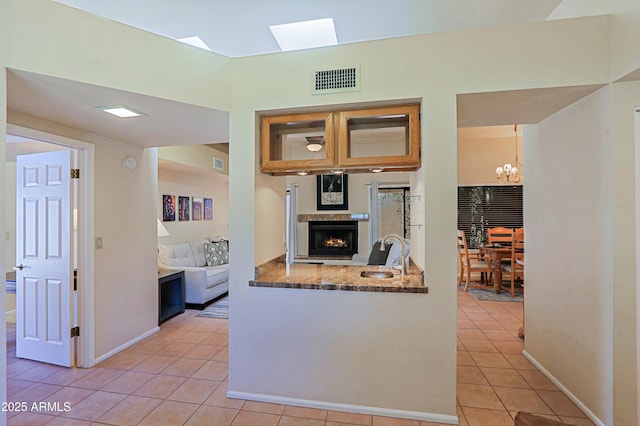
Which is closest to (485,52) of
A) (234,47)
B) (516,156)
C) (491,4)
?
(491,4)

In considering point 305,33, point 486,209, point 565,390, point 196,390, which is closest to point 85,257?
point 196,390

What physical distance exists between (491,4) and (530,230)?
7.36ft

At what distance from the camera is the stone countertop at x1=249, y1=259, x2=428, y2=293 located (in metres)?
2.11

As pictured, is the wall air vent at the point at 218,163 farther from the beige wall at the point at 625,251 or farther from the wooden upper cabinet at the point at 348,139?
the beige wall at the point at 625,251

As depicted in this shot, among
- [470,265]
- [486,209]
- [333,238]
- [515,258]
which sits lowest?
[470,265]

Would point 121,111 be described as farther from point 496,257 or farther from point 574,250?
point 496,257

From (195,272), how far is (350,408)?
10.5 ft

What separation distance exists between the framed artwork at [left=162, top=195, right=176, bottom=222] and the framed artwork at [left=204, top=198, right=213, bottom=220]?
1.15m

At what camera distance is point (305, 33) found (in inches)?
141

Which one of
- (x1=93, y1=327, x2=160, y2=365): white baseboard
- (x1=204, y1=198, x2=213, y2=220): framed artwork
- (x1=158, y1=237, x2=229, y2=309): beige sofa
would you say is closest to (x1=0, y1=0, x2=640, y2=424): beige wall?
(x1=93, y1=327, x2=160, y2=365): white baseboard

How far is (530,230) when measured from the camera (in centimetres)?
285

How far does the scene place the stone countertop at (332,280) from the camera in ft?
6.91

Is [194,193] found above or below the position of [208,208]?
above

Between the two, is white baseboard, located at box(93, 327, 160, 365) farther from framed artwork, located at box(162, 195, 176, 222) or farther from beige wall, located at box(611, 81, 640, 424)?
beige wall, located at box(611, 81, 640, 424)
